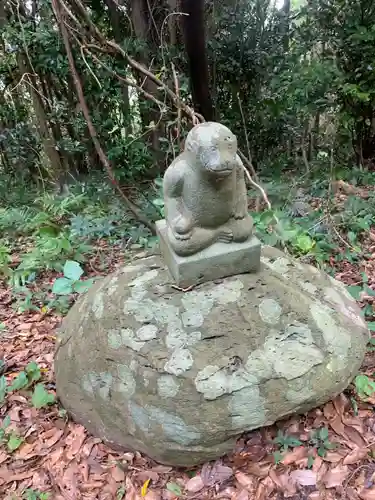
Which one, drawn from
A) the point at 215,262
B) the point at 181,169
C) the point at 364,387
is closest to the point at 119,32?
the point at 181,169

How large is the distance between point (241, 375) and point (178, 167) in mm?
1024

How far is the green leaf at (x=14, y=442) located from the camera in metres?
2.33

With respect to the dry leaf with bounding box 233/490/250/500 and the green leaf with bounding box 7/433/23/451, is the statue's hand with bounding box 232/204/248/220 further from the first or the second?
the green leaf with bounding box 7/433/23/451

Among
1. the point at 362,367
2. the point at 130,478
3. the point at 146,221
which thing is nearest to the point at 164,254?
the point at 130,478

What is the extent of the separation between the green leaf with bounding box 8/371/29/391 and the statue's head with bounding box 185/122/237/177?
1768 millimetres

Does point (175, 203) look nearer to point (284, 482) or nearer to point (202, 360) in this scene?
point (202, 360)

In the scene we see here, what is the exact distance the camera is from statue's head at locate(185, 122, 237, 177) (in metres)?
1.87

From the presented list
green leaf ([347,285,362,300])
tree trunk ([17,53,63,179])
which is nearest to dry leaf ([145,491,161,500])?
green leaf ([347,285,362,300])

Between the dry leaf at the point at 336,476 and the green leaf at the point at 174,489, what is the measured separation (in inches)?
26.5

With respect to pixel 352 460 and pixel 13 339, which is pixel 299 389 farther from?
pixel 13 339

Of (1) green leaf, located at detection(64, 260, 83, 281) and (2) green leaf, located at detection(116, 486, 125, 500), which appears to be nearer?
(2) green leaf, located at detection(116, 486, 125, 500)

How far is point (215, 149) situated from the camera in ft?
6.12

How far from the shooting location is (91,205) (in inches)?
195

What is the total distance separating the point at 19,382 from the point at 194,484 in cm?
127
